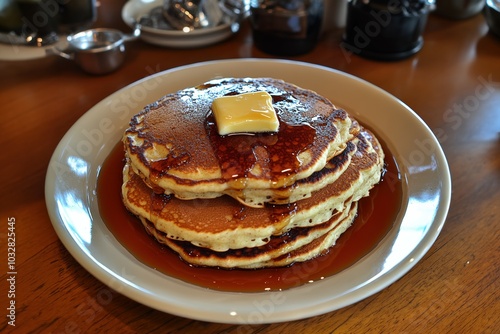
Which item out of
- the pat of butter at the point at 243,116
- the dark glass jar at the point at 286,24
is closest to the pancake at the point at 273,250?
the pat of butter at the point at 243,116

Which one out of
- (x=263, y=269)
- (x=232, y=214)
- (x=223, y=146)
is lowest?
(x=263, y=269)

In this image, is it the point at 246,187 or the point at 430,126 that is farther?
the point at 430,126

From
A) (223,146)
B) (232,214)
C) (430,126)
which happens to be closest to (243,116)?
(223,146)

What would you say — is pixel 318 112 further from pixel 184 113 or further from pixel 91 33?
pixel 91 33

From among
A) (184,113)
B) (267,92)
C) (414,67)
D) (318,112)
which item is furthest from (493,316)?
(414,67)

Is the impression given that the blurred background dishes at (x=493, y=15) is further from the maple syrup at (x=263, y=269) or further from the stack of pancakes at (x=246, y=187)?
the stack of pancakes at (x=246, y=187)

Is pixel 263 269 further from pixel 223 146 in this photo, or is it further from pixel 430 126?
pixel 430 126
